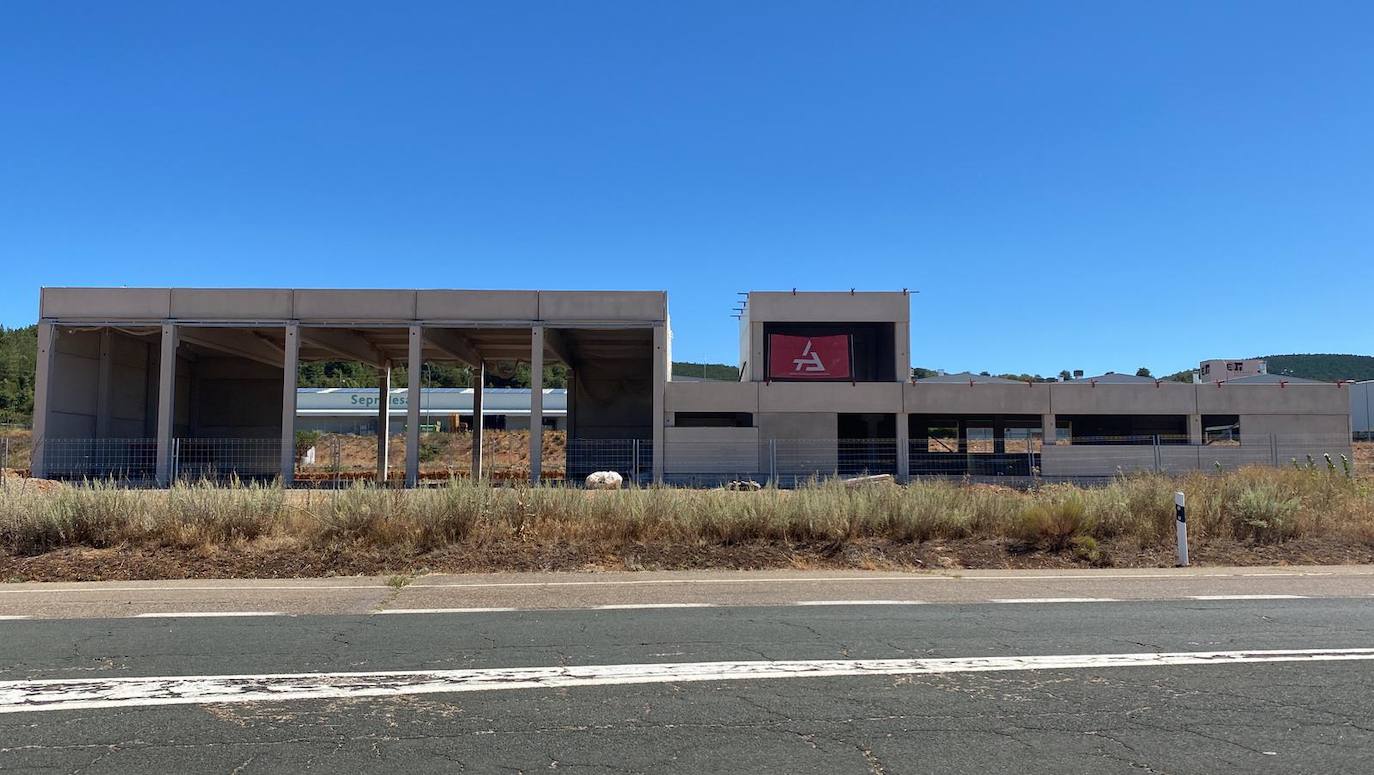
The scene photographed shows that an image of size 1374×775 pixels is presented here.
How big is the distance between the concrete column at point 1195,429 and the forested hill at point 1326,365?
376 ft

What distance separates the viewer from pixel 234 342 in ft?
126

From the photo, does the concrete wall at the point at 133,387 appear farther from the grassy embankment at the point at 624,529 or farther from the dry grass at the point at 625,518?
the dry grass at the point at 625,518

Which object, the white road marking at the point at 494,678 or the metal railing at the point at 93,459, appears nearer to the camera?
the white road marking at the point at 494,678

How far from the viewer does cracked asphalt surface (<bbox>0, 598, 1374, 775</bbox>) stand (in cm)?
474

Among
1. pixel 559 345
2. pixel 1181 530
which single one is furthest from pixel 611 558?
pixel 559 345

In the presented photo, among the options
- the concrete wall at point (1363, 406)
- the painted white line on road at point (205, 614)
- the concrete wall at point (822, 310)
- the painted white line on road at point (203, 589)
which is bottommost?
the painted white line on road at point (203, 589)

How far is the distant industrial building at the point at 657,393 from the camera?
3391 cm

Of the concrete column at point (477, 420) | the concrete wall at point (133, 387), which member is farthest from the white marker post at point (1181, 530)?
the concrete wall at point (133, 387)

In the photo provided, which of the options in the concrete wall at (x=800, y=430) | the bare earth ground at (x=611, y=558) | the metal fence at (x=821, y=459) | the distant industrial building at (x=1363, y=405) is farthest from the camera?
the distant industrial building at (x=1363, y=405)

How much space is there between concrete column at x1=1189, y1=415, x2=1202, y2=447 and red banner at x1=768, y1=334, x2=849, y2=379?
13.9 metres

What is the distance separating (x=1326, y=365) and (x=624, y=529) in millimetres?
160066

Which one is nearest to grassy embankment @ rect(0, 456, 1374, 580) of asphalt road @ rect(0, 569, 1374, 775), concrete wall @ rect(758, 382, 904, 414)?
asphalt road @ rect(0, 569, 1374, 775)

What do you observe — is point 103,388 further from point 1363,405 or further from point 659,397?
point 1363,405

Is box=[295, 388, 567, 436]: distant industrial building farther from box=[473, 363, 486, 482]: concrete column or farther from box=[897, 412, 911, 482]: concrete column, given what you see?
box=[897, 412, 911, 482]: concrete column
